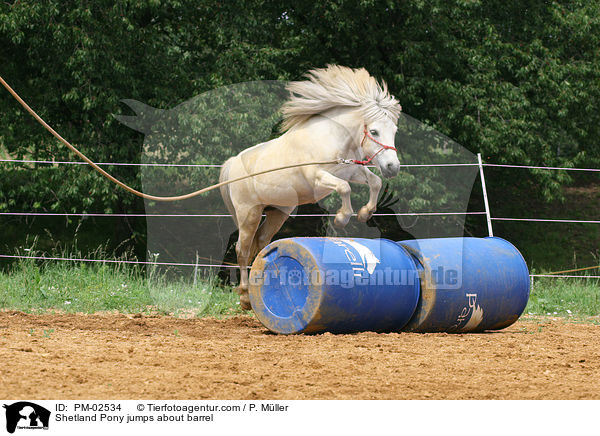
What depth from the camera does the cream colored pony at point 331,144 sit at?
205 inches

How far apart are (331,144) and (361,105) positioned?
38 centimetres

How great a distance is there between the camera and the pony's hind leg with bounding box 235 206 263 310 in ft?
20.5

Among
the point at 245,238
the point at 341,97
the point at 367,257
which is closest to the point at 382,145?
the point at 341,97

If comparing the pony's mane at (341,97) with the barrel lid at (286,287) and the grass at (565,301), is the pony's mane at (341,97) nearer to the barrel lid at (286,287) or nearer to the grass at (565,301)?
the barrel lid at (286,287)

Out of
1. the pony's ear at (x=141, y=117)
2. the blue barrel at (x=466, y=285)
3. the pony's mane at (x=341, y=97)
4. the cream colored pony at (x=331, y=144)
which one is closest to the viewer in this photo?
the blue barrel at (x=466, y=285)

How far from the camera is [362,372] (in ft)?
11.4

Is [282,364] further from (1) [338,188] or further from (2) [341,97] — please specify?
(2) [341,97]

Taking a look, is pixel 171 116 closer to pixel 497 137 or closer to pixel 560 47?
pixel 497 137

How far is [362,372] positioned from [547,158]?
9907mm

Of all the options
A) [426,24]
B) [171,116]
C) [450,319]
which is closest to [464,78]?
[426,24]

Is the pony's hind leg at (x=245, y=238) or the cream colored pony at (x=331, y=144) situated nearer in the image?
the cream colored pony at (x=331, y=144)

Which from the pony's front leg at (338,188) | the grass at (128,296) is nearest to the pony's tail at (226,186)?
the grass at (128,296)

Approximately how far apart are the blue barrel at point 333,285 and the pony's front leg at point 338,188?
0.24 metres

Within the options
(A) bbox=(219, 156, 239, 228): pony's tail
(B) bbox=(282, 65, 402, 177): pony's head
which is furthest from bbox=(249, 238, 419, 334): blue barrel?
(A) bbox=(219, 156, 239, 228): pony's tail
